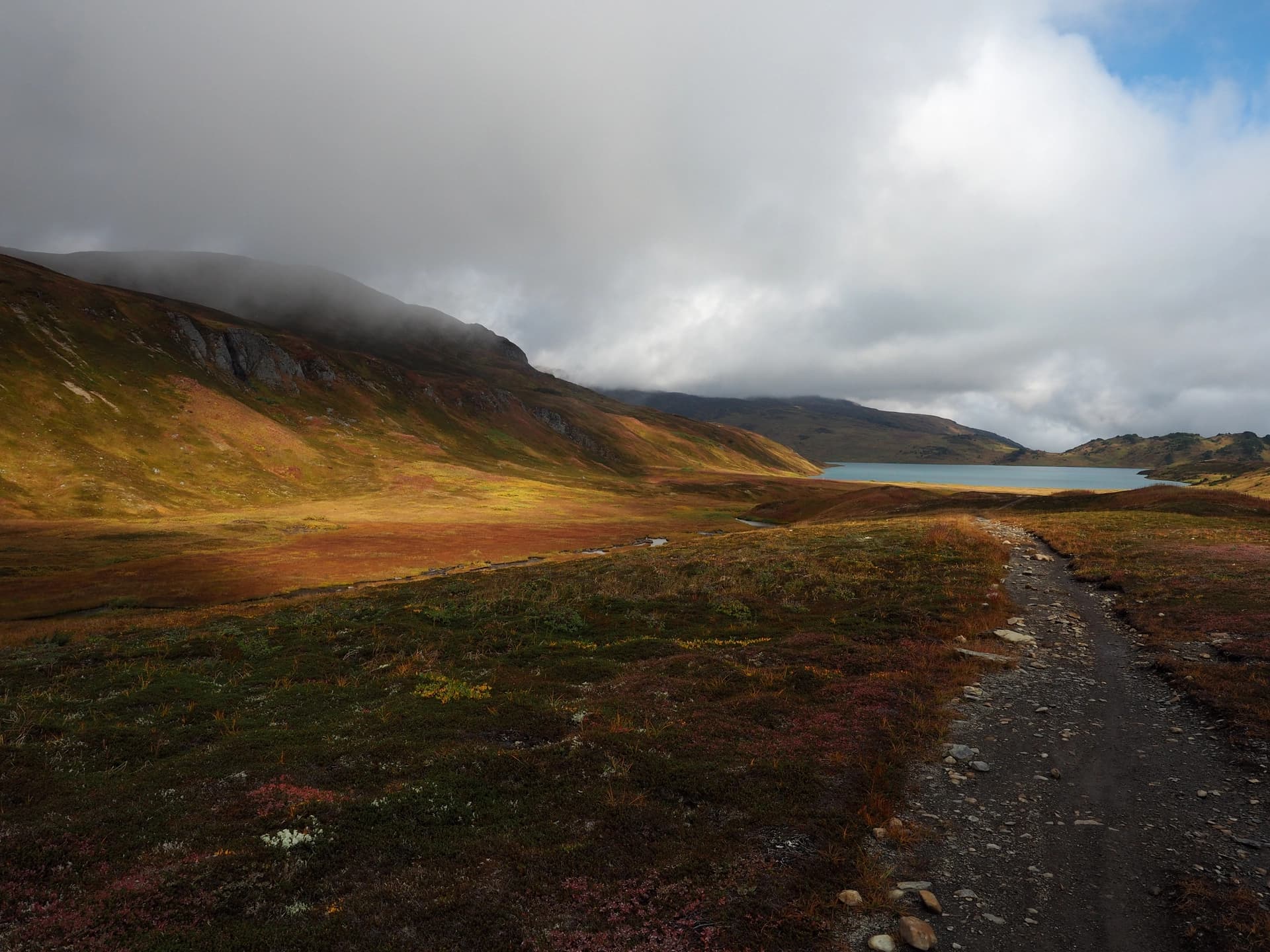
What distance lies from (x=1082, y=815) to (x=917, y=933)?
5.34 metres

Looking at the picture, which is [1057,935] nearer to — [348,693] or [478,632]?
[348,693]

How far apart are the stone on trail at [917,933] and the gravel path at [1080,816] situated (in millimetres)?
147

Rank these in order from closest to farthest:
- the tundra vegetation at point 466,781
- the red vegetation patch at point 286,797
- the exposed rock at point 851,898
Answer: the tundra vegetation at point 466,781 < the exposed rock at point 851,898 < the red vegetation patch at point 286,797

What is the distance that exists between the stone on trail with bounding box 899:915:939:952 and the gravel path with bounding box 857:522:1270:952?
0.48ft

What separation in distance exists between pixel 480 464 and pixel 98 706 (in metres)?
183

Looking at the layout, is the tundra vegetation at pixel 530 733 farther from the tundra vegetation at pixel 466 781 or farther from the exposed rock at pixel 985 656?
the exposed rock at pixel 985 656

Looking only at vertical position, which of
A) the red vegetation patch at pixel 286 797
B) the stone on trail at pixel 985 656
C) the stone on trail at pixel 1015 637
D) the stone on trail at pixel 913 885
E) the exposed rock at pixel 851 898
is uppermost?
the stone on trail at pixel 1015 637

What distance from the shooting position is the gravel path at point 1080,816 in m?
7.87

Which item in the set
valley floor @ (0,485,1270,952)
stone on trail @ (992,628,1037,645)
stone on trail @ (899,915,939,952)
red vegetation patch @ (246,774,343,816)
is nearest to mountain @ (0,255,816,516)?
valley floor @ (0,485,1270,952)

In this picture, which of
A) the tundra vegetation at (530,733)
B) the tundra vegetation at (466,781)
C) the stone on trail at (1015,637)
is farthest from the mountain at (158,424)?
the stone on trail at (1015,637)

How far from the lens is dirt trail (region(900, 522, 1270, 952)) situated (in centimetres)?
787

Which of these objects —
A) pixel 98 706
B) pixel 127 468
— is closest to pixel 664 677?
pixel 98 706

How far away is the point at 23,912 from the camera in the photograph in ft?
24.7

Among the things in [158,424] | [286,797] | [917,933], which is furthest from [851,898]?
[158,424]
